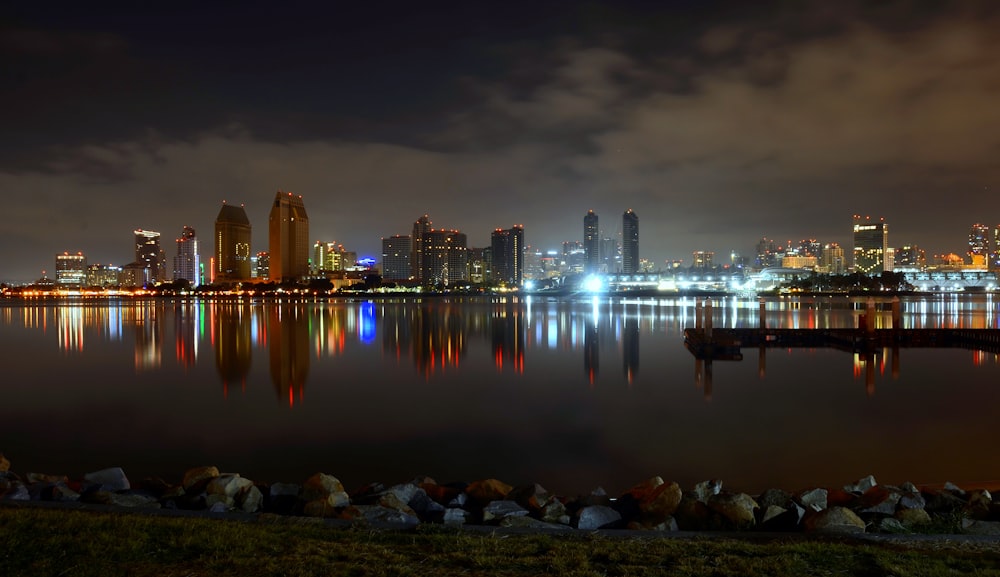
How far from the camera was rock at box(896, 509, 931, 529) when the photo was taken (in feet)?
25.3

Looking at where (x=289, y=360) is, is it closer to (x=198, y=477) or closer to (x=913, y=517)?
(x=198, y=477)

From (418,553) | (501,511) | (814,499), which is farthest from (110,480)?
(814,499)

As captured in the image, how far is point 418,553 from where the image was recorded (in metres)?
6.23

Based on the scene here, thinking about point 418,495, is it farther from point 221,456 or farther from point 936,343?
point 936,343

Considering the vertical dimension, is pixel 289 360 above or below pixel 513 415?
above

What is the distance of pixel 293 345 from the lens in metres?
38.6

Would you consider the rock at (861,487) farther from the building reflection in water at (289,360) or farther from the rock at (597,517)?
the building reflection in water at (289,360)

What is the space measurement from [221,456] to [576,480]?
7.27 meters

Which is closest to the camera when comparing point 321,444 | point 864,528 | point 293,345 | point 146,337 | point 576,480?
point 864,528

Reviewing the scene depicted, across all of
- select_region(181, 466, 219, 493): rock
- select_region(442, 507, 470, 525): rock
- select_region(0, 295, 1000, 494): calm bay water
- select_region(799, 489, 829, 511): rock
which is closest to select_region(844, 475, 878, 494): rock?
select_region(799, 489, 829, 511): rock

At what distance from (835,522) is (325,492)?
589 cm

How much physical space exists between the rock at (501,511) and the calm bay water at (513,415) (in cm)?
373

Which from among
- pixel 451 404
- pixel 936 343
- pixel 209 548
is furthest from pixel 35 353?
pixel 936 343

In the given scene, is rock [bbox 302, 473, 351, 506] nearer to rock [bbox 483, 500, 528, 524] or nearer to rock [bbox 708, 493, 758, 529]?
rock [bbox 483, 500, 528, 524]
